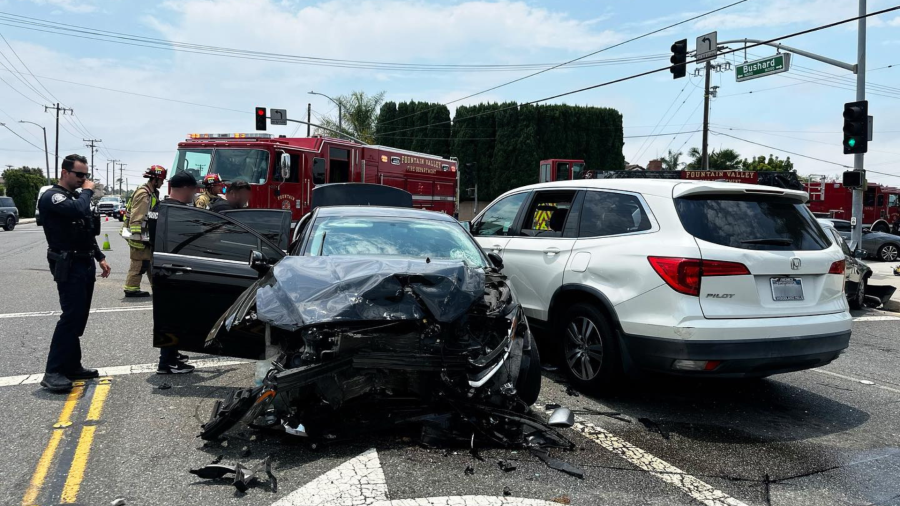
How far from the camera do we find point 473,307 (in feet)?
13.2

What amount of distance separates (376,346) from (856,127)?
47.6ft

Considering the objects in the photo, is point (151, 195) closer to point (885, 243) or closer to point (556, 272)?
point (556, 272)

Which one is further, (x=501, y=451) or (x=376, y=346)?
(x=501, y=451)

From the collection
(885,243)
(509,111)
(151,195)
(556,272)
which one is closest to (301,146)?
(151,195)

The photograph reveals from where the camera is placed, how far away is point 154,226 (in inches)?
225

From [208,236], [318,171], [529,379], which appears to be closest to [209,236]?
[208,236]

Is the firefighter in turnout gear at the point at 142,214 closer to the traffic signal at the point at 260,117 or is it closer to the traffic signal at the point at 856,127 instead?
the traffic signal at the point at 856,127

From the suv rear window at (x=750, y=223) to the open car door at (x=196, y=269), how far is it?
3.26 metres

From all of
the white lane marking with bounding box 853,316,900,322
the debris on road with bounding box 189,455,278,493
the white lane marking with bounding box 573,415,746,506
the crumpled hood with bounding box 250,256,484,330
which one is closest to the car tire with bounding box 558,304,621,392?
the white lane marking with bounding box 573,415,746,506

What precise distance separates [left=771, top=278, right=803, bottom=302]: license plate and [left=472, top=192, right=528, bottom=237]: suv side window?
2.68 metres

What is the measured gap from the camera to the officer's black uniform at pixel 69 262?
5309mm

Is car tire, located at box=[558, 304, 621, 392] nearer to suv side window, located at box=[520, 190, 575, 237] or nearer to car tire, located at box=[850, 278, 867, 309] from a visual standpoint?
suv side window, located at box=[520, 190, 575, 237]

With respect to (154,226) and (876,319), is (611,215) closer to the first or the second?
(154,226)

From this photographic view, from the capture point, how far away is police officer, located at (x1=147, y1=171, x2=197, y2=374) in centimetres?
572
